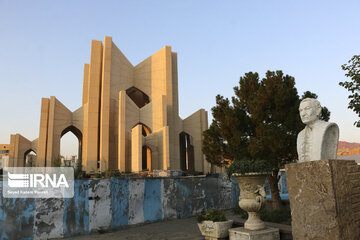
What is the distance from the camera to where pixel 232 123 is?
10.3 meters

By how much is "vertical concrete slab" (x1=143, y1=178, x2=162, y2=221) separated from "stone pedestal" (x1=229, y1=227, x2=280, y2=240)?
4.00m

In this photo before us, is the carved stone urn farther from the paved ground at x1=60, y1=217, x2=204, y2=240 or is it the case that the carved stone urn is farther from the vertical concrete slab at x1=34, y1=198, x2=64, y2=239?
the vertical concrete slab at x1=34, y1=198, x2=64, y2=239

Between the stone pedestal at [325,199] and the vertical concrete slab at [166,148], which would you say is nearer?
the stone pedestal at [325,199]

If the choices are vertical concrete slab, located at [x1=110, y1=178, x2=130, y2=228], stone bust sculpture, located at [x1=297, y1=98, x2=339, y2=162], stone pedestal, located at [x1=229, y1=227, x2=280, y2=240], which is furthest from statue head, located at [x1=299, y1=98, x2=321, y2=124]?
vertical concrete slab, located at [x1=110, y1=178, x2=130, y2=228]

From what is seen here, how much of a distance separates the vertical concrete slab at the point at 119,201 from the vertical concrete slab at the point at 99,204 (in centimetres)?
16

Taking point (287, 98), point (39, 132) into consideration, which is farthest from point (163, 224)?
point (39, 132)

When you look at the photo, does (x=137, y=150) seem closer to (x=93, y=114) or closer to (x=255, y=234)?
(x=93, y=114)

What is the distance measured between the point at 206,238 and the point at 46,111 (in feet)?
83.6

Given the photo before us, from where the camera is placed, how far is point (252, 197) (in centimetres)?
664

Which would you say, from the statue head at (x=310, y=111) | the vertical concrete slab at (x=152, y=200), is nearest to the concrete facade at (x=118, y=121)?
the vertical concrete slab at (x=152, y=200)

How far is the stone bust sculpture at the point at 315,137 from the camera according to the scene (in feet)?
14.9

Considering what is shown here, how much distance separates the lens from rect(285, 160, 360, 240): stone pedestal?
13.9 ft

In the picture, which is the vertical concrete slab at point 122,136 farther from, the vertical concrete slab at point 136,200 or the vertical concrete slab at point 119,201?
the vertical concrete slab at point 119,201

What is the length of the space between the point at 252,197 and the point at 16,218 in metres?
6.20
